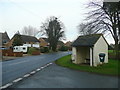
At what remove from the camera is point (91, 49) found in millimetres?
16172

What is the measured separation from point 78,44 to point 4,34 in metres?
58.3

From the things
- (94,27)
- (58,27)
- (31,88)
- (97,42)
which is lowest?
(31,88)

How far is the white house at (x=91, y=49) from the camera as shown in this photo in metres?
16.3

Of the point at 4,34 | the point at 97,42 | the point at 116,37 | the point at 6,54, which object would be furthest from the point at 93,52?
the point at 4,34

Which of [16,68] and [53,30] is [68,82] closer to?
[16,68]

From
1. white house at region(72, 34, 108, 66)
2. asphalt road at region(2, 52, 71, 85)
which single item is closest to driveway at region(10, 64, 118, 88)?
asphalt road at region(2, 52, 71, 85)

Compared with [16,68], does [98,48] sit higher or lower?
higher

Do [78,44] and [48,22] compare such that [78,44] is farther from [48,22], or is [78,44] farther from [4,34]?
[4,34]

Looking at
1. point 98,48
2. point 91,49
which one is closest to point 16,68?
point 91,49

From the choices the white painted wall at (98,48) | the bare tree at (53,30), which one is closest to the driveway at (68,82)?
the white painted wall at (98,48)

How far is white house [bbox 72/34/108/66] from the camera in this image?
16266mm

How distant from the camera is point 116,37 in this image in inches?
911

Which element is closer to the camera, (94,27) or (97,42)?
(97,42)

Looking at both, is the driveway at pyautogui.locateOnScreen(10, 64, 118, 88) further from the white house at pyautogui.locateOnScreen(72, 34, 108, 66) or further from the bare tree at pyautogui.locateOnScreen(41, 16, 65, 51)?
the bare tree at pyautogui.locateOnScreen(41, 16, 65, 51)
